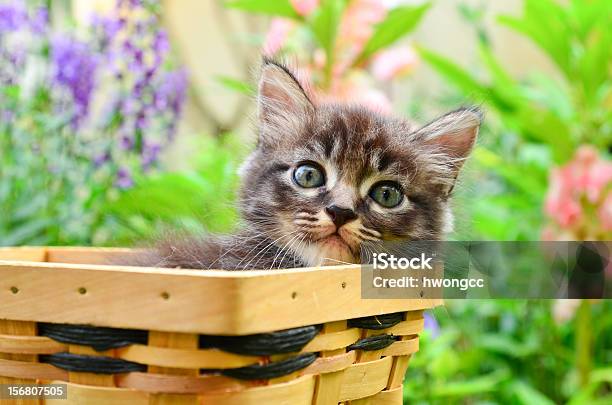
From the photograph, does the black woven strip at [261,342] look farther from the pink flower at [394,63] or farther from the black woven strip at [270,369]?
the pink flower at [394,63]

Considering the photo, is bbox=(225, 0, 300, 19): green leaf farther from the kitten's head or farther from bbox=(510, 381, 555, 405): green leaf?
bbox=(510, 381, 555, 405): green leaf

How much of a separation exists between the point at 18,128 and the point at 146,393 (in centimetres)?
107

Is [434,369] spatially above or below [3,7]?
below

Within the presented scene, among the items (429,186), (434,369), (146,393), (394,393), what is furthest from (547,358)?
(146,393)

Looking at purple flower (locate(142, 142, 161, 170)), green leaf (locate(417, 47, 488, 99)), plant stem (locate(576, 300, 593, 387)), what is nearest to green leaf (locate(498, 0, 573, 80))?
green leaf (locate(417, 47, 488, 99))

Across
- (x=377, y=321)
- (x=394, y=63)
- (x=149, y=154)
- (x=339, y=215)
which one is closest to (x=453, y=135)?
(x=339, y=215)

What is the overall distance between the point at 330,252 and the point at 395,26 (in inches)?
34.8

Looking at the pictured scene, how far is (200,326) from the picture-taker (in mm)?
646

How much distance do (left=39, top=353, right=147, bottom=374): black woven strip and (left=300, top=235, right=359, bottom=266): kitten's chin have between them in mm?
328

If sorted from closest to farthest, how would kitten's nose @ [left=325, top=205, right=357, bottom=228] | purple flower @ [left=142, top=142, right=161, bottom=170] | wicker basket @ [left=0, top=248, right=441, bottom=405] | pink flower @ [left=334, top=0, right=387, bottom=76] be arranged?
wicker basket @ [left=0, top=248, right=441, bottom=405], kitten's nose @ [left=325, top=205, right=357, bottom=228], purple flower @ [left=142, top=142, right=161, bottom=170], pink flower @ [left=334, top=0, right=387, bottom=76]

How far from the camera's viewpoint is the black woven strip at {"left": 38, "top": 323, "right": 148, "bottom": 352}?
2.25ft

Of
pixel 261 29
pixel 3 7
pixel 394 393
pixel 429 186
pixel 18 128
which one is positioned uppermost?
pixel 261 29

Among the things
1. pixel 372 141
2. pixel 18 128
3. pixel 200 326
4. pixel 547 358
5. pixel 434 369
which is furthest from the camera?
pixel 547 358

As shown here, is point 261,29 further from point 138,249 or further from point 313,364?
point 313,364
